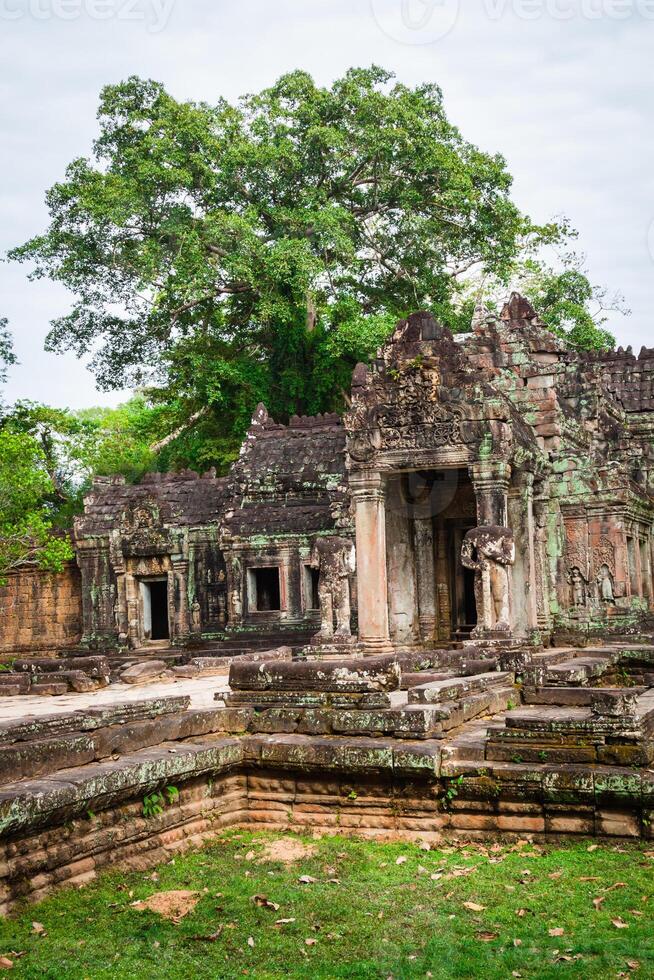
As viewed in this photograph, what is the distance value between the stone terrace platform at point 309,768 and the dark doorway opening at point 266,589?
43.9 ft

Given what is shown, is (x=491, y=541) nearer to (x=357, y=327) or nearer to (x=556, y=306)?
(x=357, y=327)

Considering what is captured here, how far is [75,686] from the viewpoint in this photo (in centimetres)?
1598

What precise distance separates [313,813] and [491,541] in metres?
7.70

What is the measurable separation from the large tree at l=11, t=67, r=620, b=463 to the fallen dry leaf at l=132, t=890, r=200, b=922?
24.5m

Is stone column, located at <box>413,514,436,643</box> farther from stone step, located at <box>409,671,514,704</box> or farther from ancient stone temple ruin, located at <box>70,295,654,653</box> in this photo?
stone step, located at <box>409,671,514,704</box>

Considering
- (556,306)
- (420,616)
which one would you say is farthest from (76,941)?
(556,306)

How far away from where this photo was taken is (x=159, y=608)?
2483 cm

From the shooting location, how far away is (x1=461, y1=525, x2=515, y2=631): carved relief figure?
1493 centimetres

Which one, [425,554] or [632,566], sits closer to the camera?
[632,566]

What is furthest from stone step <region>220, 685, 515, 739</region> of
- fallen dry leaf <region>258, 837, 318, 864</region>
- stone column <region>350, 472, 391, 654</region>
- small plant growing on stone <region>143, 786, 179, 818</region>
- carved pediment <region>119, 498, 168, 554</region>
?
carved pediment <region>119, 498, 168, 554</region>

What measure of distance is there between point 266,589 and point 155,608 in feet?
11.4

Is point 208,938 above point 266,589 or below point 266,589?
below

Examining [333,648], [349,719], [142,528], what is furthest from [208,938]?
[142,528]

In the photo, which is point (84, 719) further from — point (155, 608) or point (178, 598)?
point (155, 608)
